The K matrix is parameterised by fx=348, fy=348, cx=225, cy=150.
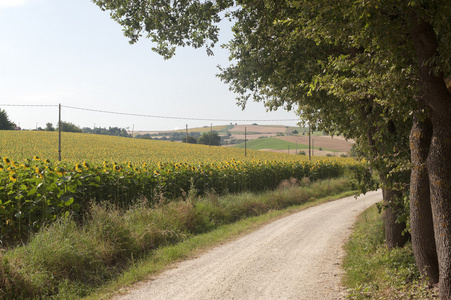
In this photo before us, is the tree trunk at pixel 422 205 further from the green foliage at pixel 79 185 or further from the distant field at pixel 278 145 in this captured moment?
the distant field at pixel 278 145

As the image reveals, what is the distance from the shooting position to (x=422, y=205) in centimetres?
600

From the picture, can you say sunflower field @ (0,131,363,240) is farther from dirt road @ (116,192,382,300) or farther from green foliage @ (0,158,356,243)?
dirt road @ (116,192,382,300)

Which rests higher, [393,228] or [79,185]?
[79,185]

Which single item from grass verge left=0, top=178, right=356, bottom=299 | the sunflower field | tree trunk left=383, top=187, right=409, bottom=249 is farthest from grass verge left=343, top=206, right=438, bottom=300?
grass verge left=0, top=178, right=356, bottom=299

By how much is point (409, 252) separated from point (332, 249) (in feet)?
7.83

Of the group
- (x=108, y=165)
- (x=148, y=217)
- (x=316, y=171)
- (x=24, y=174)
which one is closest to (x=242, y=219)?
(x=148, y=217)

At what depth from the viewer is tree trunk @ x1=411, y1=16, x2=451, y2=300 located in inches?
204

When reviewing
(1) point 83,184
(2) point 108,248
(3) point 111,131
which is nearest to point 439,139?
(2) point 108,248

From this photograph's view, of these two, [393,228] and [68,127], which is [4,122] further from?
[393,228]

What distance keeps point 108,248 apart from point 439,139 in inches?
276

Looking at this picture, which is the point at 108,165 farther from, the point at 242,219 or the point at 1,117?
the point at 1,117

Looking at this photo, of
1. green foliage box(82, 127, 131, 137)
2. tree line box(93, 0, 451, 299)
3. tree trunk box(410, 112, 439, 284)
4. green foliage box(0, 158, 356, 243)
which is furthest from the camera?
green foliage box(82, 127, 131, 137)

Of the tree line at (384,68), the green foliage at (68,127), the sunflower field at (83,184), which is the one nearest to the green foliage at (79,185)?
the sunflower field at (83,184)

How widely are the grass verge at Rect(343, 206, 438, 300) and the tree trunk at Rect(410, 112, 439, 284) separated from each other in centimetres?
33
